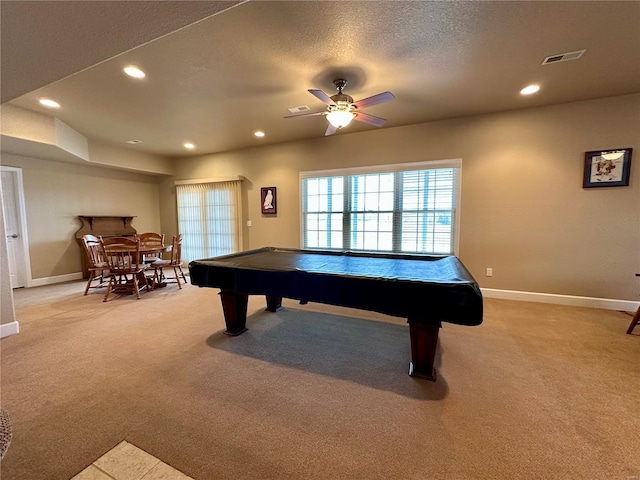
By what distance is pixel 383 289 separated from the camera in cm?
182

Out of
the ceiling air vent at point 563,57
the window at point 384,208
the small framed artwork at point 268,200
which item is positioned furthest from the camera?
the small framed artwork at point 268,200

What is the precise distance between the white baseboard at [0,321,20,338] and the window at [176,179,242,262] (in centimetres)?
330

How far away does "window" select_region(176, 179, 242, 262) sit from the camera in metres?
5.64

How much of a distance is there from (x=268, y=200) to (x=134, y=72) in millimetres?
2970

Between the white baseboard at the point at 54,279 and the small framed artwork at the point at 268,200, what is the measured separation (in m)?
4.05

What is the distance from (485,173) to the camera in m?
3.81

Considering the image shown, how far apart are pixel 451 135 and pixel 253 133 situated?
10.6 feet

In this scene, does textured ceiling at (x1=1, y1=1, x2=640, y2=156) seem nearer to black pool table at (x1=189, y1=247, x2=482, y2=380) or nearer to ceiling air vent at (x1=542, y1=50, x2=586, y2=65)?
ceiling air vent at (x1=542, y1=50, x2=586, y2=65)

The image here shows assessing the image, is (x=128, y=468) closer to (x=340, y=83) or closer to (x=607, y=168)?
(x=340, y=83)

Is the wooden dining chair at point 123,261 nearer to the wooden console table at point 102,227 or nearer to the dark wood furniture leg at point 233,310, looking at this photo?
the wooden console table at point 102,227

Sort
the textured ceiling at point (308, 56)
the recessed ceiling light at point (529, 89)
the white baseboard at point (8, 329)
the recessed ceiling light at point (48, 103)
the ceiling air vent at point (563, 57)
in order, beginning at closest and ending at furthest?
1. the textured ceiling at point (308, 56)
2. the ceiling air vent at point (563, 57)
3. the white baseboard at point (8, 329)
4. the recessed ceiling light at point (529, 89)
5. the recessed ceiling light at point (48, 103)

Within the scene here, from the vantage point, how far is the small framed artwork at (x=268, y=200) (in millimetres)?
5223

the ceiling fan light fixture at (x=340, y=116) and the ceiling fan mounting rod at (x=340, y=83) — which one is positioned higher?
the ceiling fan mounting rod at (x=340, y=83)

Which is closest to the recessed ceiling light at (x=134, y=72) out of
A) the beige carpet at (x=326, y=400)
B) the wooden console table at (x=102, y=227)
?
the beige carpet at (x=326, y=400)
